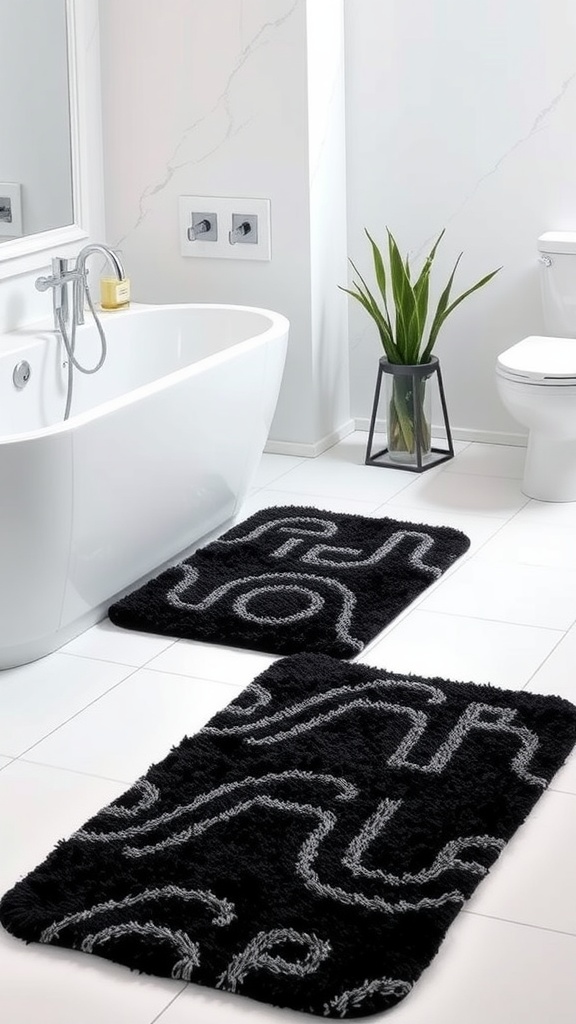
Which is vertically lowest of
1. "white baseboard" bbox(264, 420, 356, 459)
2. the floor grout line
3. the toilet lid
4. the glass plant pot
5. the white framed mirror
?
the floor grout line

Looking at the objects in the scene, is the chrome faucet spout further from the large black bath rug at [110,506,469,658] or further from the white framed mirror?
the large black bath rug at [110,506,469,658]

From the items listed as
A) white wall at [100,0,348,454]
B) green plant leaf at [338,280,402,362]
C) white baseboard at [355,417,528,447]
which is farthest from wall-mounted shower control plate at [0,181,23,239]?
white baseboard at [355,417,528,447]

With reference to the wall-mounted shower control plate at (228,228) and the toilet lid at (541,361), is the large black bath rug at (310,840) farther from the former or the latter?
the wall-mounted shower control plate at (228,228)

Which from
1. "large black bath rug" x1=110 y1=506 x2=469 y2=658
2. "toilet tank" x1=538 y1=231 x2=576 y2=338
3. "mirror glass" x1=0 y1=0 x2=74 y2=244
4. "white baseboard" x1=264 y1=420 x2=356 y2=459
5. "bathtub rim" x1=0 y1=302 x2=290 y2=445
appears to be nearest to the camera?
"bathtub rim" x1=0 y1=302 x2=290 y2=445

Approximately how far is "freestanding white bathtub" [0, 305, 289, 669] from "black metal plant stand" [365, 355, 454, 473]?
0.54 meters

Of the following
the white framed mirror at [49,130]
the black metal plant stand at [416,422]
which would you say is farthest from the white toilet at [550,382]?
the white framed mirror at [49,130]

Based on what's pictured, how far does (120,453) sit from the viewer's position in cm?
319

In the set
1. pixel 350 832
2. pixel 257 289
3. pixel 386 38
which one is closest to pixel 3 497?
pixel 350 832

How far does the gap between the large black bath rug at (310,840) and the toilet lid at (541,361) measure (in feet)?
4.07

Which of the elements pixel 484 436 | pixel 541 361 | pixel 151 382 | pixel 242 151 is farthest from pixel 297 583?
pixel 242 151

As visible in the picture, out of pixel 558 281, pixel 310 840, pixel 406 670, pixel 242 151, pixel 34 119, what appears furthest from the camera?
pixel 242 151

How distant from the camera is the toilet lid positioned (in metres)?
3.92

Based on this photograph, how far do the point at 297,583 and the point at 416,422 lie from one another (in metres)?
1.09

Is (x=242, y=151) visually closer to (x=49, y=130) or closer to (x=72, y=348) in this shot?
(x=49, y=130)
